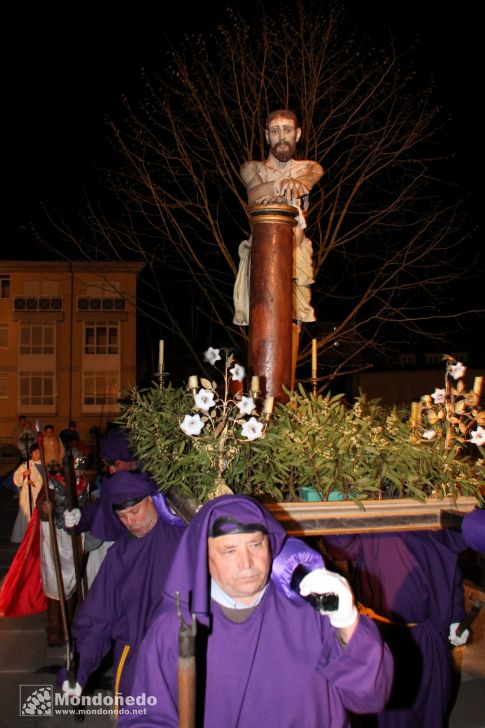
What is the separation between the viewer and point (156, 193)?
13195mm

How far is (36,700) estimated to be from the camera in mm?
5906

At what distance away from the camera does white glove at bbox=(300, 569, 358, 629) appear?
2311mm

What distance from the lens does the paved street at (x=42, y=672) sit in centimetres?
549

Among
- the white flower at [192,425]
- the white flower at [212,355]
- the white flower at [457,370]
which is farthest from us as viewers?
the white flower at [212,355]

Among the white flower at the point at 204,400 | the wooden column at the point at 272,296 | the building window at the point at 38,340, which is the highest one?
the building window at the point at 38,340

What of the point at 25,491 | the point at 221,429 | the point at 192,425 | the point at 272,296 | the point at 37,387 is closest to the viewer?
the point at 192,425

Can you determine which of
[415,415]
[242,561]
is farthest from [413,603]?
[242,561]

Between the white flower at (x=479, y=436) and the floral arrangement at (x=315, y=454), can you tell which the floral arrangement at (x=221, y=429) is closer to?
the floral arrangement at (x=315, y=454)

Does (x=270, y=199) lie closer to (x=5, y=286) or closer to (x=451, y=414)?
(x=451, y=414)

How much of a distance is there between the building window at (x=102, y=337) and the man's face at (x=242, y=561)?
33993 mm

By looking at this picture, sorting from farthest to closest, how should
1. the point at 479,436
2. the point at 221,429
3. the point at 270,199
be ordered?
1. the point at 270,199
2. the point at 479,436
3. the point at 221,429

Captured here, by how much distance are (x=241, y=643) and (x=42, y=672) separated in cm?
477

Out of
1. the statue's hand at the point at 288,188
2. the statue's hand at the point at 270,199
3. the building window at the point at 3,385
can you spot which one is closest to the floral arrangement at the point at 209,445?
the statue's hand at the point at 270,199

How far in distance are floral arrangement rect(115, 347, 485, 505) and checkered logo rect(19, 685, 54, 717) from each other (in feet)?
7.68
